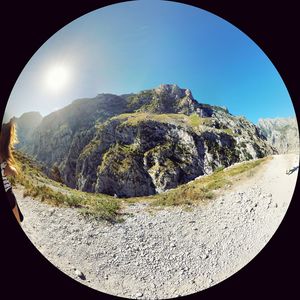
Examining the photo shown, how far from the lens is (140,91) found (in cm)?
1277

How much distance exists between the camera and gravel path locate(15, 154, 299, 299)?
12.5 meters

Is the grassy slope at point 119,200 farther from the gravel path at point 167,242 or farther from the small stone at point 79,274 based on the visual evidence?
the small stone at point 79,274

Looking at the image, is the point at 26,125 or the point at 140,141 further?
the point at 26,125

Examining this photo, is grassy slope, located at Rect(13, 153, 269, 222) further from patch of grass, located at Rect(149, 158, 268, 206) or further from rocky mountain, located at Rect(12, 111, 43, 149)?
rocky mountain, located at Rect(12, 111, 43, 149)

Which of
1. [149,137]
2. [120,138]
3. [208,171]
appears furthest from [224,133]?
[120,138]

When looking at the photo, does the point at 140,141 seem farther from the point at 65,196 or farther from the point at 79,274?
the point at 79,274

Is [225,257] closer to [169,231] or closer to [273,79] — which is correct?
[169,231]

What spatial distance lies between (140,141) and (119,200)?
1.90 meters

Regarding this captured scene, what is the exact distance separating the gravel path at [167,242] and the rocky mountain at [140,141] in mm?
948

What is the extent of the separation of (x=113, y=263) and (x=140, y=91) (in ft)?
17.2

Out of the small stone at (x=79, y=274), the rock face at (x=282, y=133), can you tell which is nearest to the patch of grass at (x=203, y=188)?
the rock face at (x=282, y=133)

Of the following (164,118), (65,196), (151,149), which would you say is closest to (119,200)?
(65,196)

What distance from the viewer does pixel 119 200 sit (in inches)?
494

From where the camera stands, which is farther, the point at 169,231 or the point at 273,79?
the point at 273,79
